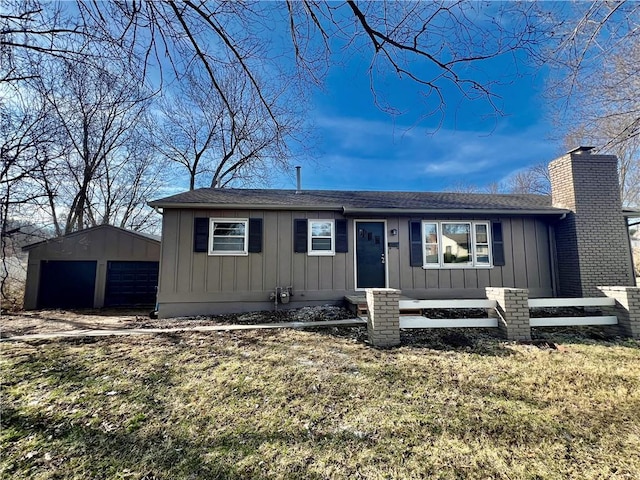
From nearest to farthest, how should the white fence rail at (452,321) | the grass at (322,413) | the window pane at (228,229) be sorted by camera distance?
the grass at (322,413) < the white fence rail at (452,321) < the window pane at (228,229)

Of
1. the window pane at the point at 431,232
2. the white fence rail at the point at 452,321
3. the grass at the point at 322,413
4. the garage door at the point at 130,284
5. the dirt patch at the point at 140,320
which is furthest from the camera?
the garage door at the point at 130,284

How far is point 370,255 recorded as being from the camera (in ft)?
24.7

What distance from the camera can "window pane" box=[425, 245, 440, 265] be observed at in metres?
7.59

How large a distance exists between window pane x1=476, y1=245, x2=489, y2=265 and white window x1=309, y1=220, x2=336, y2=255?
3.88m

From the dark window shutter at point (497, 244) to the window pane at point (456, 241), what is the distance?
2.05 ft

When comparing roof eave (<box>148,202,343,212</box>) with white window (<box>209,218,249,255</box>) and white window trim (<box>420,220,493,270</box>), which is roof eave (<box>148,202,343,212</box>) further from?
white window trim (<box>420,220,493,270</box>)

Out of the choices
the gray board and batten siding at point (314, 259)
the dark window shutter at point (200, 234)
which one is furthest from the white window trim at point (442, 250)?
the dark window shutter at point (200, 234)

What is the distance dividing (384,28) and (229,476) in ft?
12.2

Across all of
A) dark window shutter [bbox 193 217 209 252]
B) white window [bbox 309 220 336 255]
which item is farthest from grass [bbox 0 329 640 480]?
white window [bbox 309 220 336 255]

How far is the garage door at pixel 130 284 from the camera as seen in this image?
30.6 feet

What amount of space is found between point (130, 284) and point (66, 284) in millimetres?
1863

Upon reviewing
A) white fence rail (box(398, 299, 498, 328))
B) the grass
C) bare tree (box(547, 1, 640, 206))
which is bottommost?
the grass

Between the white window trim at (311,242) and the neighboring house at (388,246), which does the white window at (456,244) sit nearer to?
the neighboring house at (388,246)

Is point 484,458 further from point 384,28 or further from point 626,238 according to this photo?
point 626,238
